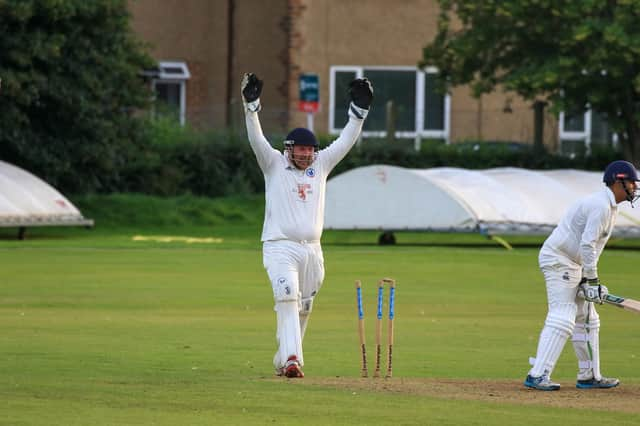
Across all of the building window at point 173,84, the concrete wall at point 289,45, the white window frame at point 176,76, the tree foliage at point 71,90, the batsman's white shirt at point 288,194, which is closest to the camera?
the batsman's white shirt at point 288,194

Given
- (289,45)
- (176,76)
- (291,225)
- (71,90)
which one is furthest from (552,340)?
(176,76)

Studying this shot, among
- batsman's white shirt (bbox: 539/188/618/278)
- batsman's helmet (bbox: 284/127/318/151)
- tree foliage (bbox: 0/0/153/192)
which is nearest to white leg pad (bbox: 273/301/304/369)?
batsman's helmet (bbox: 284/127/318/151)

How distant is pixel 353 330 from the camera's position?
1852cm

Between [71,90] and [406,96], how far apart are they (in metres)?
15.7

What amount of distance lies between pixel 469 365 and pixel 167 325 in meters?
4.79

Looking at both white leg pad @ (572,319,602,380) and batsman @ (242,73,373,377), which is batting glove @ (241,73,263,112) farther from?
white leg pad @ (572,319,602,380)

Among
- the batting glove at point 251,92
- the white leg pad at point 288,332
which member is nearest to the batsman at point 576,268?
the white leg pad at point 288,332

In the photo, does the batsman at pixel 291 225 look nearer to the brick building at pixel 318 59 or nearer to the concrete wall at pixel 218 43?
the brick building at pixel 318 59

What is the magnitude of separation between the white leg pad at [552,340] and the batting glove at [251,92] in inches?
118

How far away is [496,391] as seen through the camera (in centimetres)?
1247

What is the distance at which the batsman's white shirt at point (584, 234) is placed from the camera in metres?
12.4

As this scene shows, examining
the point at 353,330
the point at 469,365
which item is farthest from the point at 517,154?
the point at 469,365

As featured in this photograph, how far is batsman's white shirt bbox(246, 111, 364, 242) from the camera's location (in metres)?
13.2

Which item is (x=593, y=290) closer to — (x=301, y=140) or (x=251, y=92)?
(x=301, y=140)
